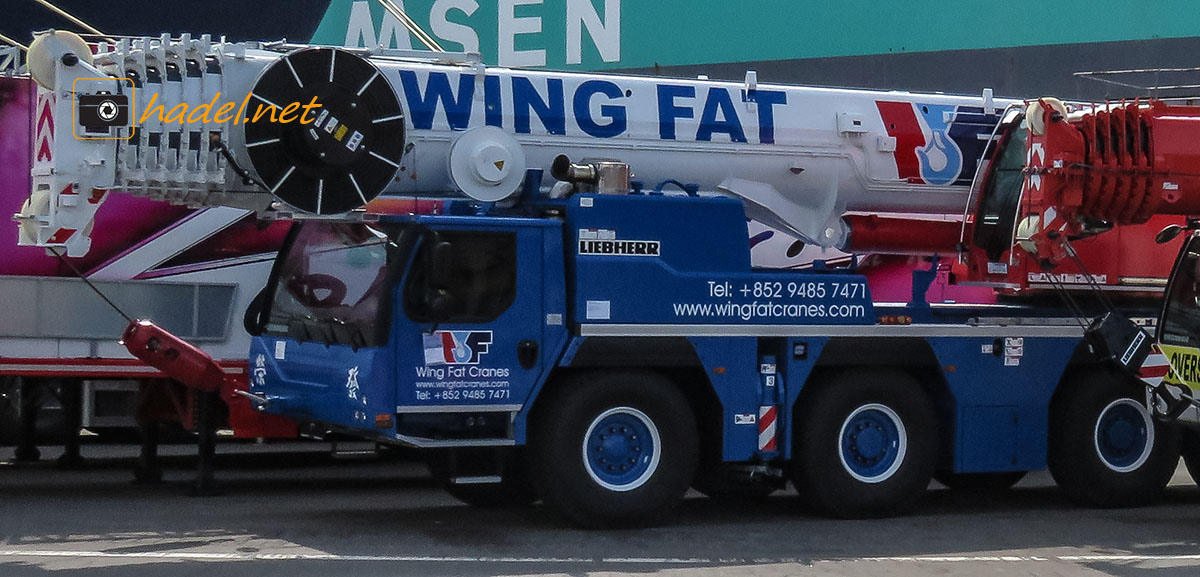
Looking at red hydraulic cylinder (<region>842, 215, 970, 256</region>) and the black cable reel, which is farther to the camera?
red hydraulic cylinder (<region>842, 215, 970, 256</region>)

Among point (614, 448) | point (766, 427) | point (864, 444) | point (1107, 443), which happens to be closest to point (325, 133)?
point (614, 448)

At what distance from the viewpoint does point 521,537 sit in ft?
33.8

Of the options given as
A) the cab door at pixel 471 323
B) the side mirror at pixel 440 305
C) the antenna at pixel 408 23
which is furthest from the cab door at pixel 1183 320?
the antenna at pixel 408 23

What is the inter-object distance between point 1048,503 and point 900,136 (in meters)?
3.16

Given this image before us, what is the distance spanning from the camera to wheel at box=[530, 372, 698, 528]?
1029 centimetres

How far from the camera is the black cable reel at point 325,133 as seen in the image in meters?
9.78

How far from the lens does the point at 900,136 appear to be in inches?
479

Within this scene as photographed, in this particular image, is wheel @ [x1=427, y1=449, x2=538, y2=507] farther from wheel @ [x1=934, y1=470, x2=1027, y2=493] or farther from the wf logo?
wheel @ [x1=934, y1=470, x2=1027, y2=493]

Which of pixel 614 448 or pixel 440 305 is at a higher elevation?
pixel 440 305

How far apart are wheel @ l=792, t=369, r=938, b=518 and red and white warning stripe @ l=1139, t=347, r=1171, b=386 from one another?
5.06ft

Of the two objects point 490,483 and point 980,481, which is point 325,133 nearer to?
point 490,483

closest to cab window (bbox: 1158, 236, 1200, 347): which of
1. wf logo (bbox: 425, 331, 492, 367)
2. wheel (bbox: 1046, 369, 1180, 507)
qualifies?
wheel (bbox: 1046, 369, 1180, 507)

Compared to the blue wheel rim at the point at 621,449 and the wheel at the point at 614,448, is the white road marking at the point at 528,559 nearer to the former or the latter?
the wheel at the point at 614,448

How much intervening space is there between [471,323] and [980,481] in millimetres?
5273
